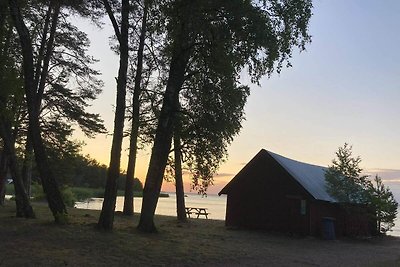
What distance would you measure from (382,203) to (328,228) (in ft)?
15.5

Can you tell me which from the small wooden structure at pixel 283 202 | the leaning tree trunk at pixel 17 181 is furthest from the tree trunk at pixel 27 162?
the small wooden structure at pixel 283 202

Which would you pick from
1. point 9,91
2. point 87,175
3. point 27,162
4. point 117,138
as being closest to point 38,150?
point 9,91

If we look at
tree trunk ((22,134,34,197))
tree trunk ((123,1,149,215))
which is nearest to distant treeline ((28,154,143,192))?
tree trunk ((22,134,34,197))

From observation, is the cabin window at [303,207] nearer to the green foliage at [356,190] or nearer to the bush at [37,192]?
the green foliage at [356,190]

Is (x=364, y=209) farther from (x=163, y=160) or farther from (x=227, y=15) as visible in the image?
(x=227, y=15)

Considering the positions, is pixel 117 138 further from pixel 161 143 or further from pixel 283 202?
pixel 283 202

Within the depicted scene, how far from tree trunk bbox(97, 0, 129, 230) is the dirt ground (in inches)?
27.1

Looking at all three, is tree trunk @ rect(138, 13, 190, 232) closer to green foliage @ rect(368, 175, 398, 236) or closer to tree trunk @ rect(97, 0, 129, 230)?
tree trunk @ rect(97, 0, 129, 230)

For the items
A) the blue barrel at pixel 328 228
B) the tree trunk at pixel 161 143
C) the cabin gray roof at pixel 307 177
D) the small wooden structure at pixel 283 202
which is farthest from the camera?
the cabin gray roof at pixel 307 177

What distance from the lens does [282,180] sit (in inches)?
1109

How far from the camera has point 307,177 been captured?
30.1 meters

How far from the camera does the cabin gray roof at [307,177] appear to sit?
2780cm

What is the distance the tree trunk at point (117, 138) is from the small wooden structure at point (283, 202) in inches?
497

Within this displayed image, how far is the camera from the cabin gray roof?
2780cm
